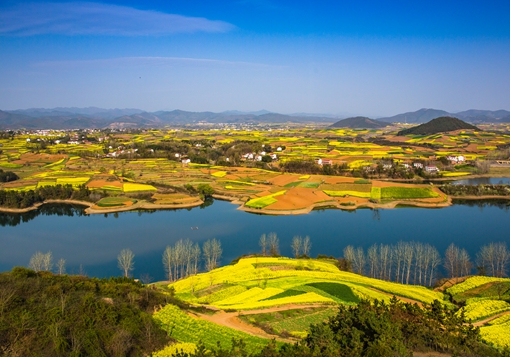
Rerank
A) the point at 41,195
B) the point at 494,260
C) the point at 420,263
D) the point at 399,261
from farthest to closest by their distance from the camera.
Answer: the point at 41,195 → the point at 494,260 → the point at 420,263 → the point at 399,261

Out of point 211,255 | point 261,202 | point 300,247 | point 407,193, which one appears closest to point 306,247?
point 300,247

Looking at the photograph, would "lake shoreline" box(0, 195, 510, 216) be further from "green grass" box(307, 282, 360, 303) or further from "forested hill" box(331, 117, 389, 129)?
"forested hill" box(331, 117, 389, 129)

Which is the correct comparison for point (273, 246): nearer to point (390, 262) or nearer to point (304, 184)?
point (390, 262)

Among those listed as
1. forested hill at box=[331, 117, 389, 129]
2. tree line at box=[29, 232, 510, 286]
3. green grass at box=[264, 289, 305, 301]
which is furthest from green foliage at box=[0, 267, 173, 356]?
forested hill at box=[331, 117, 389, 129]

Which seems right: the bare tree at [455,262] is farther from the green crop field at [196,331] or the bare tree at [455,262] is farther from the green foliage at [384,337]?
the green crop field at [196,331]

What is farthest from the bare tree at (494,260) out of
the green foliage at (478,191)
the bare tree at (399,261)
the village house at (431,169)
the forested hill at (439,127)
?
the forested hill at (439,127)

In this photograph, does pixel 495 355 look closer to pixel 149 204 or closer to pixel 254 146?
pixel 149 204

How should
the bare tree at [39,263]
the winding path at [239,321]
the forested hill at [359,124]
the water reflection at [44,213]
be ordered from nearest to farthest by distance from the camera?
the winding path at [239,321] < the bare tree at [39,263] < the water reflection at [44,213] < the forested hill at [359,124]

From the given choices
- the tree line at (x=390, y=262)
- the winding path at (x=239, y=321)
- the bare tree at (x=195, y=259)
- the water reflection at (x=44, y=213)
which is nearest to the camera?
the winding path at (x=239, y=321)
